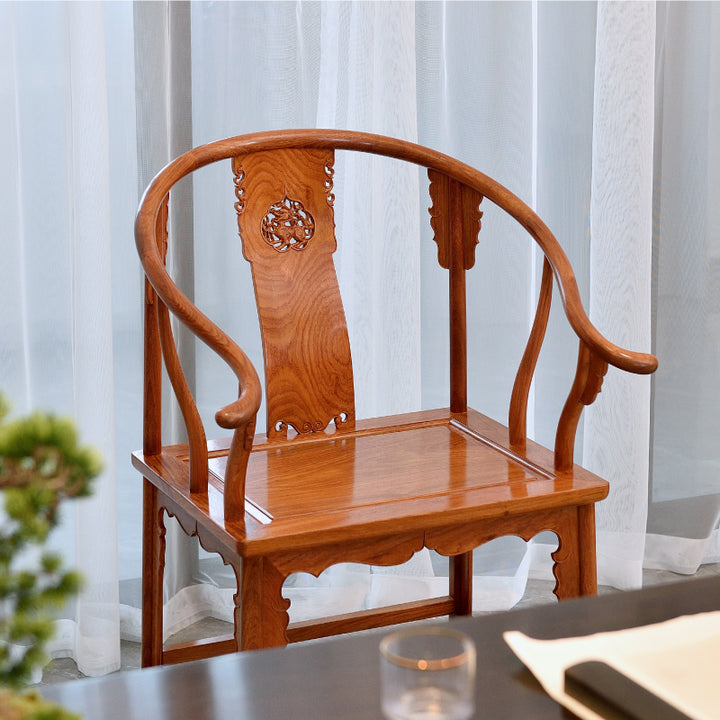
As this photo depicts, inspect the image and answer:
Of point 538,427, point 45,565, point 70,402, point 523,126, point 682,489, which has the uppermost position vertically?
point 523,126

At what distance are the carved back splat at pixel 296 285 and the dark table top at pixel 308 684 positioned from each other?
921 millimetres

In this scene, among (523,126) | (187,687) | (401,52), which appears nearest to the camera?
(187,687)

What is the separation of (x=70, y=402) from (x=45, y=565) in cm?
175

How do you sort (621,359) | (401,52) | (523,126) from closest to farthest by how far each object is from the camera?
(621,359) < (401,52) < (523,126)

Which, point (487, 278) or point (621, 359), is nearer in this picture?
point (621, 359)

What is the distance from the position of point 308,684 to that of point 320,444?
0.99 metres

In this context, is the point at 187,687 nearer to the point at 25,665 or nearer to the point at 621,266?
the point at 25,665

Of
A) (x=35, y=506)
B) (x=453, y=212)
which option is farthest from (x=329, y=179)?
(x=35, y=506)

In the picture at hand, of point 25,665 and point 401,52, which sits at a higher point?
point 401,52

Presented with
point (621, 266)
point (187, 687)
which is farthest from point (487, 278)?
point (187, 687)

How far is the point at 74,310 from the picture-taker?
6.47ft

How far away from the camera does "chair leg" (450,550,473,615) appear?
1.88 meters

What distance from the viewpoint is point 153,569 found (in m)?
1.68

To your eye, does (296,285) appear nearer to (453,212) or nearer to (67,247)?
(453,212)
